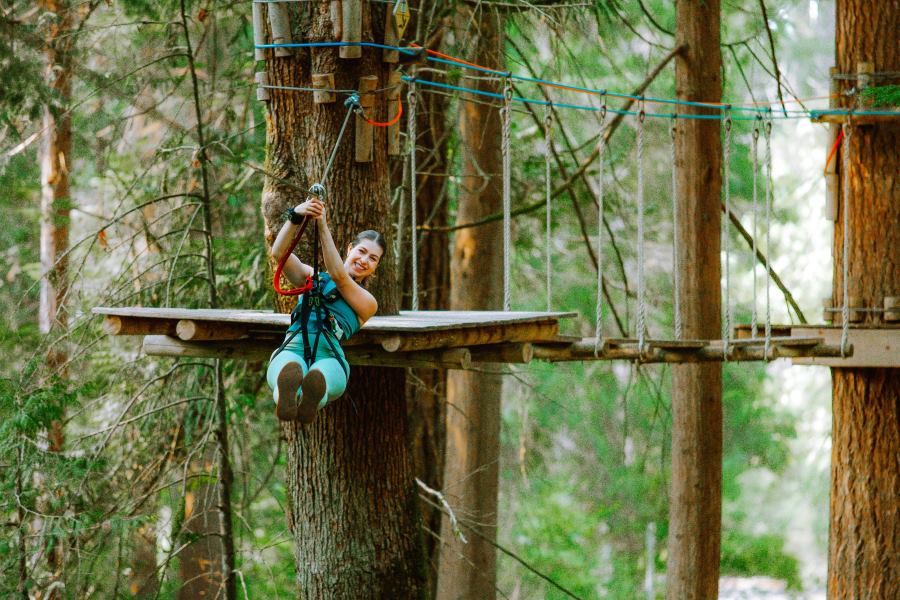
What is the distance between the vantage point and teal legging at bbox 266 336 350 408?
309cm

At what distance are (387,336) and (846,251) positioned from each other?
104 inches

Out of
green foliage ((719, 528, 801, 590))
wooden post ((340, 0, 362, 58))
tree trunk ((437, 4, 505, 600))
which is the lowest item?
green foliage ((719, 528, 801, 590))

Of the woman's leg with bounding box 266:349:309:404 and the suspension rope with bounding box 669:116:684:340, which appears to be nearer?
the woman's leg with bounding box 266:349:309:404

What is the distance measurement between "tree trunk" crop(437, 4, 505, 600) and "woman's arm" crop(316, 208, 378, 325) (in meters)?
3.49

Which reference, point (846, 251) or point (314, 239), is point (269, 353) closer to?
point (314, 239)

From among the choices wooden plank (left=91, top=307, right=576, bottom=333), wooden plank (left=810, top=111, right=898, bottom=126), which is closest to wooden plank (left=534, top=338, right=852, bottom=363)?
wooden plank (left=91, top=307, right=576, bottom=333)

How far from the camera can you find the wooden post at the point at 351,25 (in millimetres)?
3769

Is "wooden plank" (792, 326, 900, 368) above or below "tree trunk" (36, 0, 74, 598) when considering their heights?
below

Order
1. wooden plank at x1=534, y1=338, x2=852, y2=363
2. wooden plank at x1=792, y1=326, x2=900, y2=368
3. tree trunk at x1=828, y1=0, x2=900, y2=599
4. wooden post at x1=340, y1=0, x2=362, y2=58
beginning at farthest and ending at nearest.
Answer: tree trunk at x1=828, y1=0, x2=900, y2=599 → wooden plank at x1=792, y1=326, x2=900, y2=368 → wooden plank at x1=534, y1=338, x2=852, y2=363 → wooden post at x1=340, y1=0, x2=362, y2=58

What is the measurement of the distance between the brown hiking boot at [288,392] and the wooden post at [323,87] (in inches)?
46.8

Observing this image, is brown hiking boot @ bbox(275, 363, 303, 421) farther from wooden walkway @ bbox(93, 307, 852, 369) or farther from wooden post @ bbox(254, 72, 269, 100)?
wooden post @ bbox(254, 72, 269, 100)

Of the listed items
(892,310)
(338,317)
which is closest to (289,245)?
(338,317)

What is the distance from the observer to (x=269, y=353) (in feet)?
12.3

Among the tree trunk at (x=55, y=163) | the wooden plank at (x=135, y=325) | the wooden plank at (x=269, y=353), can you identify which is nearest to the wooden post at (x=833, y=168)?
the wooden plank at (x=269, y=353)
